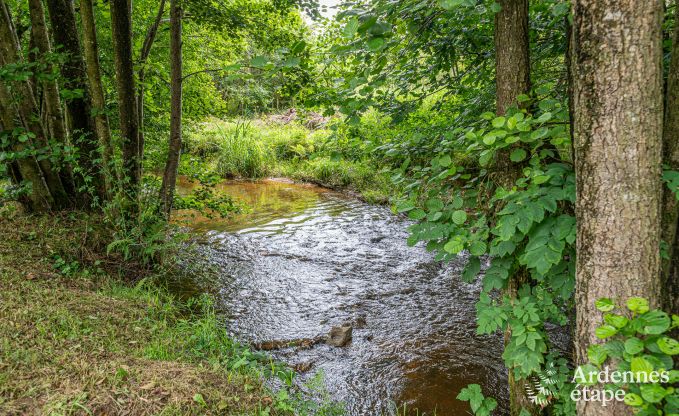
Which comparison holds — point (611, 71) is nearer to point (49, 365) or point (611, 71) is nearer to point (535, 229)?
point (535, 229)

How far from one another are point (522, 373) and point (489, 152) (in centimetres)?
117

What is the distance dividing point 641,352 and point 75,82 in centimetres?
564

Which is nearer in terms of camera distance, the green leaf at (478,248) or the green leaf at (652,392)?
the green leaf at (652,392)

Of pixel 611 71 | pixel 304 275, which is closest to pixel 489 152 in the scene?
pixel 611 71

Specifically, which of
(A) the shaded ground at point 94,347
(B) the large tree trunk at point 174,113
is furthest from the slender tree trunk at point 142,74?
(A) the shaded ground at point 94,347

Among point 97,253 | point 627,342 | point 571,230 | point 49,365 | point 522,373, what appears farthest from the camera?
point 97,253

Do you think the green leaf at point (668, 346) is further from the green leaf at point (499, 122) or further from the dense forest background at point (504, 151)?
the green leaf at point (499, 122)

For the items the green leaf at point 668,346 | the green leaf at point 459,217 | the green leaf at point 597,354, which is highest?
the green leaf at point 459,217

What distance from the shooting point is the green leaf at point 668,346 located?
4.50 ft

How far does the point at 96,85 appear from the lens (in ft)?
14.0

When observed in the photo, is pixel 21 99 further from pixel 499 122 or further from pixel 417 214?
pixel 499 122

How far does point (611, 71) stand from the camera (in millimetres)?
1488

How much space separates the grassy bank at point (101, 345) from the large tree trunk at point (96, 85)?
813mm

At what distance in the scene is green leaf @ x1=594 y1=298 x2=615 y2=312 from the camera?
1499 millimetres
